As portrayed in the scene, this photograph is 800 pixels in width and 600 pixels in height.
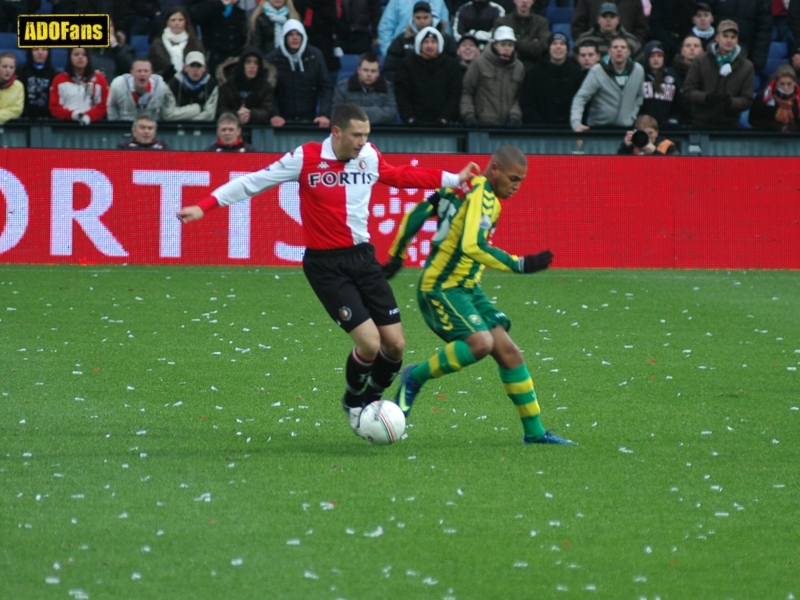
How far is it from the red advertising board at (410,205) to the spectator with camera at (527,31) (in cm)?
227

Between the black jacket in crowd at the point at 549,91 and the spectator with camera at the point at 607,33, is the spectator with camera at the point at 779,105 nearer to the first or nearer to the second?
the spectator with camera at the point at 607,33

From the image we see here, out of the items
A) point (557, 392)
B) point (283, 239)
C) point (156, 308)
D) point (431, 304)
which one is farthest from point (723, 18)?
point (431, 304)

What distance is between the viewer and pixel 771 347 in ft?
38.2

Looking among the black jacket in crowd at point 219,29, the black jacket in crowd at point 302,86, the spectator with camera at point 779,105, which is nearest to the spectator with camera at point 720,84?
the spectator with camera at point 779,105

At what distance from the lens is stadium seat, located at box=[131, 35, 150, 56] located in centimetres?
1984

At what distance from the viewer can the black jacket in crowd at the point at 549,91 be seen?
701 inches

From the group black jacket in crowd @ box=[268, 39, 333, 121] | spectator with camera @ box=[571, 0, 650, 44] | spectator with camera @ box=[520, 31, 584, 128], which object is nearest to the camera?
black jacket in crowd @ box=[268, 39, 333, 121]

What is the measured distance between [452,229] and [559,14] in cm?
1413

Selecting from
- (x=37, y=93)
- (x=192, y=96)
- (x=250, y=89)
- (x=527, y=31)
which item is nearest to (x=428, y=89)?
(x=527, y=31)

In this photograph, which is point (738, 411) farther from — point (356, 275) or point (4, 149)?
point (4, 149)

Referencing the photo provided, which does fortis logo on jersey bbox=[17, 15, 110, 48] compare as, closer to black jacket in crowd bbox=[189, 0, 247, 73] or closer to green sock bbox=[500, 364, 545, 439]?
black jacket in crowd bbox=[189, 0, 247, 73]

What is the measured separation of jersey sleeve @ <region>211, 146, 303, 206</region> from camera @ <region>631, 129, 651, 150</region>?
9.32 metres

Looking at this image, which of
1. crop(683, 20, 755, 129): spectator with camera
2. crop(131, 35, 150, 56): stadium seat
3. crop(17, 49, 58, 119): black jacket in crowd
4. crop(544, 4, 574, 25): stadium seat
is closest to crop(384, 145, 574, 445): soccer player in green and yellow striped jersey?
crop(17, 49, 58, 119): black jacket in crowd

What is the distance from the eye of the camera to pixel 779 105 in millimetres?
17797
